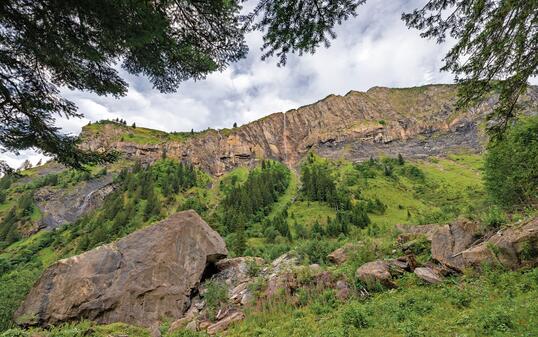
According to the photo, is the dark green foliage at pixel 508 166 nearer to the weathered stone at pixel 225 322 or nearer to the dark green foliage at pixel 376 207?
the weathered stone at pixel 225 322

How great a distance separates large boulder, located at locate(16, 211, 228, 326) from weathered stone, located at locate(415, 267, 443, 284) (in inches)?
494

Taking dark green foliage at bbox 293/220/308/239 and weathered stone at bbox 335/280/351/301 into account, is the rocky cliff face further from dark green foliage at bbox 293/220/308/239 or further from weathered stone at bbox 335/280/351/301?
weathered stone at bbox 335/280/351/301

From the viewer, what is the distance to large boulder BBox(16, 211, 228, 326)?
14.5 meters

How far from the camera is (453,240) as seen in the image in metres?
11.1

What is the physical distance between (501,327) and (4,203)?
155215mm

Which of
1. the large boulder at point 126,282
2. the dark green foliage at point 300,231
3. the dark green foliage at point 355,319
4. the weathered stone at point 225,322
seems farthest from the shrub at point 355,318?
the dark green foliage at point 300,231

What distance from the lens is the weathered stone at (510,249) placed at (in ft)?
27.1

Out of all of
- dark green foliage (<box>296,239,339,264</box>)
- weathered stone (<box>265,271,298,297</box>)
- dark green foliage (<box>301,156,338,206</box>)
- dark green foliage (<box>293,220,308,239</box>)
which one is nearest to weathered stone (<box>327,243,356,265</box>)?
weathered stone (<box>265,271,298,297</box>)

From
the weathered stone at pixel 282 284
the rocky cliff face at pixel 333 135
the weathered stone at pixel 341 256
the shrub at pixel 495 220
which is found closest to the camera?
the shrub at pixel 495 220

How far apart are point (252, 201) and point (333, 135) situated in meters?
89.3

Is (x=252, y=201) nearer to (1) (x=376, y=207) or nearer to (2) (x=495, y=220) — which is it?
(1) (x=376, y=207)

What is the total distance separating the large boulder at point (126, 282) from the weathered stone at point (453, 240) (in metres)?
13.6

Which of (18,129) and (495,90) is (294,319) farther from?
(18,129)

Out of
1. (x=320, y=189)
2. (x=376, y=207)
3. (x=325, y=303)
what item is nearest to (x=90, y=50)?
(x=325, y=303)
